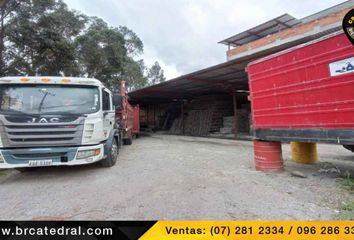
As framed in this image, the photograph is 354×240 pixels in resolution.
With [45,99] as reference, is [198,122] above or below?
below

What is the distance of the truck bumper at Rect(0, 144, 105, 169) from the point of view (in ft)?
14.8

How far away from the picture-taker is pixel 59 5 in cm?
1644

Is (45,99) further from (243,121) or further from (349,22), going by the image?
(243,121)

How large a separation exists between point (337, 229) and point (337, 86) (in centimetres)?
227

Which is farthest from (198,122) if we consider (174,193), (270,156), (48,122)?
(174,193)

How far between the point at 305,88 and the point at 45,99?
17.0 ft

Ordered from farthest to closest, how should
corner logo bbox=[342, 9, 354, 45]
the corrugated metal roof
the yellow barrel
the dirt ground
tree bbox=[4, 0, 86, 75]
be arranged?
the corrugated metal roof < tree bbox=[4, 0, 86, 75] < the yellow barrel < the dirt ground < corner logo bbox=[342, 9, 354, 45]

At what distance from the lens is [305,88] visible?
4.27 m

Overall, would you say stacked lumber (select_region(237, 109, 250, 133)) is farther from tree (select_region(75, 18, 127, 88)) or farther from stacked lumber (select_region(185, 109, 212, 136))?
tree (select_region(75, 18, 127, 88))

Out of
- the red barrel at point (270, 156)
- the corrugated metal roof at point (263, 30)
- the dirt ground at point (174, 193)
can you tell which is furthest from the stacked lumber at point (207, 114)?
the red barrel at point (270, 156)

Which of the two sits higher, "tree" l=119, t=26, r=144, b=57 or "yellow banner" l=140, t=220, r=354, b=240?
"tree" l=119, t=26, r=144, b=57

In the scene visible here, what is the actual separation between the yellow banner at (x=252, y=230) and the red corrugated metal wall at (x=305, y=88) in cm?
183

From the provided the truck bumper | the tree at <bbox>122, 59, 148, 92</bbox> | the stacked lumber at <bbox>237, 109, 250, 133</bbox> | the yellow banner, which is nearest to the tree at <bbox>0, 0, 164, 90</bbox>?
the tree at <bbox>122, 59, 148, 92</bbox>

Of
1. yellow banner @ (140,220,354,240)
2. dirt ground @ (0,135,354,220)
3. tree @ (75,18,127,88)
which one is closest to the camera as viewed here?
yellow banner @ (140,220,354,240)
